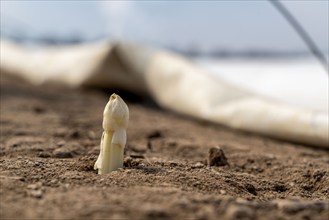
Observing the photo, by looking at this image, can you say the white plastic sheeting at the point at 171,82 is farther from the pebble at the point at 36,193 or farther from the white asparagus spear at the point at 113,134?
the pebble at the point at 36,193

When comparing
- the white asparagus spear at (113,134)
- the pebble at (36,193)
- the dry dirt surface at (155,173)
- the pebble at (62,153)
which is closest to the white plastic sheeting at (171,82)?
the dry dirt surface at (155,173)

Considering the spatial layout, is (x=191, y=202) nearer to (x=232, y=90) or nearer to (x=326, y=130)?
(x=326, y=130)

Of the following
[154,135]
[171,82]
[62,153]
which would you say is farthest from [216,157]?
[171,82]

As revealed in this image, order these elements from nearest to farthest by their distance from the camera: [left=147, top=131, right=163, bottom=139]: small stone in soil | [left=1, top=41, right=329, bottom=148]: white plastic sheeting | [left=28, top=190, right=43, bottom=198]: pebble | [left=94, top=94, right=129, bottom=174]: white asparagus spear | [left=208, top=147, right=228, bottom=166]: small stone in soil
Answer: [left=28, top=190, right=43, bottom=198]: pebble < [left=94, top=94, right=129, bottom=174]: white asparagus spear < [left=208, top=147, right=228, bottom=166]: small stone in soil < [left=147, top=131, right=163, bottom=139]: small stone in soil < [left=1, top=41, right=329, bottom=148]: white plastic sheeting

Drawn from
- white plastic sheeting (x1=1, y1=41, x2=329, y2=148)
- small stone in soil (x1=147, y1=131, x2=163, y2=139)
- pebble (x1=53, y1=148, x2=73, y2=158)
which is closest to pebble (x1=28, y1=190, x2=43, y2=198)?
pebble (x1=53, y1=148, x2=73, y2=158)

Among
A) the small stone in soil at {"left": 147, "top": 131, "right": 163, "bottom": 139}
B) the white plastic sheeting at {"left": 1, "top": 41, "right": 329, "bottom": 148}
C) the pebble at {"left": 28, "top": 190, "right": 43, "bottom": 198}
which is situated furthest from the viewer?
the white plastic sheeting at {"left": 1, "top": 41, "right": 329, "bottom": 148}

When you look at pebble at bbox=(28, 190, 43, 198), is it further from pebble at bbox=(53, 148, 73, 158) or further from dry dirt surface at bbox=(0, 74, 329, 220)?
A: pebble at bbox=(53, 148, 73, 158)

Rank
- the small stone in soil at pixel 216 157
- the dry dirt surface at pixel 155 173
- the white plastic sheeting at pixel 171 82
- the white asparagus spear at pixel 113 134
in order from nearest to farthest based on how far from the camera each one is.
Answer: the dry dirt surface at pixel 155 173 → the white asparagus spear at pixel 113 134 → the small stone in soil at pixel 216 157 → the white plastic sheeting at pixel 171 82
